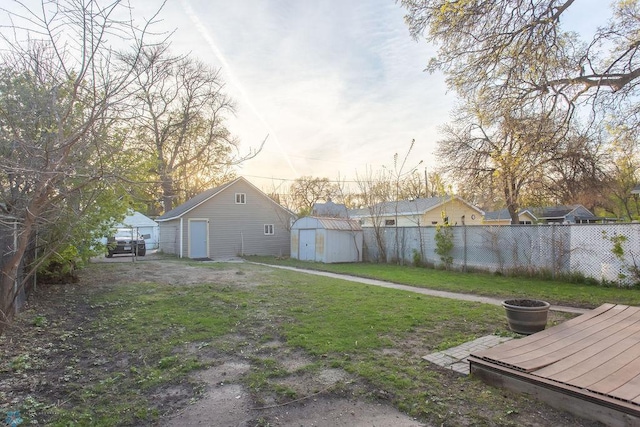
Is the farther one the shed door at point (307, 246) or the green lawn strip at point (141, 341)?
the shed door at point (307, 246)

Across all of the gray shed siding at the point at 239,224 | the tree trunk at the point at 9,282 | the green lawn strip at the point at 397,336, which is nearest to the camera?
the green lawn strip at the point at 397,336

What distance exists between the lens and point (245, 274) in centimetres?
1150

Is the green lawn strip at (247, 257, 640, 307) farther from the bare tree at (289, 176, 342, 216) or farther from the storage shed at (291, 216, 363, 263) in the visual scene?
the bare tree at (289, 176, 342, 216)

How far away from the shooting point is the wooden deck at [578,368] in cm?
267

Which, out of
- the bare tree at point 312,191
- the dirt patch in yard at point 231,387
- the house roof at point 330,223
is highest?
the bare tree at point 312,191

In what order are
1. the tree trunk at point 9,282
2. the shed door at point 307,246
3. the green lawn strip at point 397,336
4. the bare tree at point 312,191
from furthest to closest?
the bare tree at point 312,191 < the shed door at point 307,246 < the tree trunk at point 9,282 < the green lawn strip at point 397,336

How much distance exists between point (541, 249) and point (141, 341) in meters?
10.2

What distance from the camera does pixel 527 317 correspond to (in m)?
4.74

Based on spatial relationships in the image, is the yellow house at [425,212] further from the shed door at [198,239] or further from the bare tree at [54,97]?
the bare tree at [54,97]

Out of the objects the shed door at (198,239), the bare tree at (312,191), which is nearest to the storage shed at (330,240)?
the shed door at (198,239)

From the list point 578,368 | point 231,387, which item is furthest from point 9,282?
point 578,368

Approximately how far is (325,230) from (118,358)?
11637 millimetres

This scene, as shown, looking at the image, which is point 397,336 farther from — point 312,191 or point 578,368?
point 312,191

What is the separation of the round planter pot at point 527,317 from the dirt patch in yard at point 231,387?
4.53 feet
